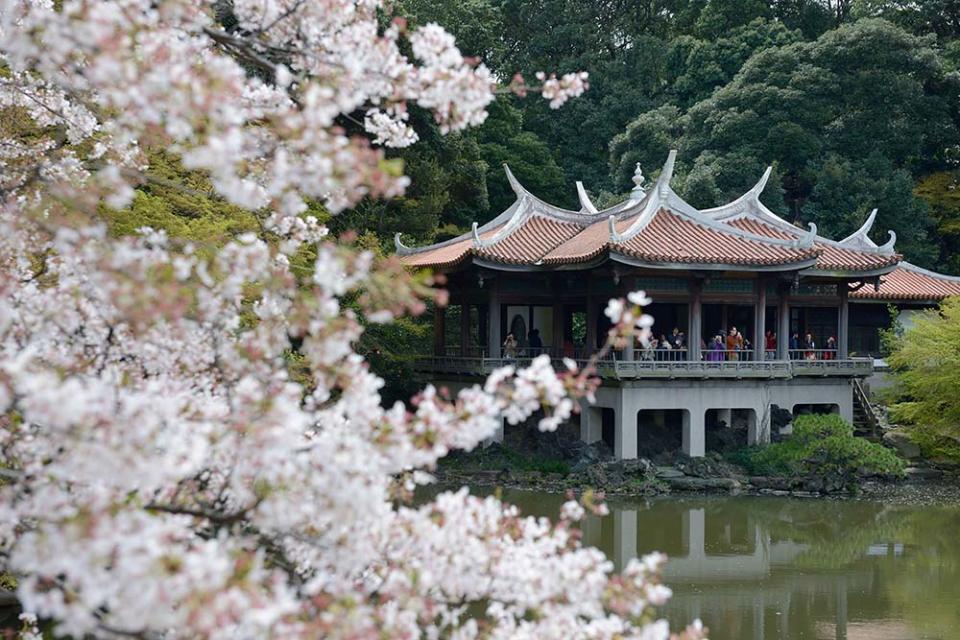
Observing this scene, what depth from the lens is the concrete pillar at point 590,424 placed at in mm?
19047

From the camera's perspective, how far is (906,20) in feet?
112

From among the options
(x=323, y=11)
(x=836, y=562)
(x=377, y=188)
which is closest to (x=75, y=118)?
(x=323, y=11)

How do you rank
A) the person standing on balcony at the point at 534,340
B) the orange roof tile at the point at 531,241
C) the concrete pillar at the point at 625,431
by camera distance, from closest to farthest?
the concrete pillar at the point at 625,431
the orange roof tile at the point at 531,241
the person standing on balcony at the point at 534,340

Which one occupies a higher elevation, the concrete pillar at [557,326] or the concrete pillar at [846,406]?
the concrete pillar at [557,326]

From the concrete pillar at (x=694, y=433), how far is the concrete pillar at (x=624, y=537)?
3.13 metres

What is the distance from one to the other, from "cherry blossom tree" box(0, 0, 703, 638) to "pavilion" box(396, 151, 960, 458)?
14218 mm

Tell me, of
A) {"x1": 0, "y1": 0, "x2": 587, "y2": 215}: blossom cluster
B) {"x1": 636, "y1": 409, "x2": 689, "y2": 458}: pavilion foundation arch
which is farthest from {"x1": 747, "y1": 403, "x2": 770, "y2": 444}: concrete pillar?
{"x1": 0, "y1": 0, "x2": 587, "y2": 215}: blossom cluster

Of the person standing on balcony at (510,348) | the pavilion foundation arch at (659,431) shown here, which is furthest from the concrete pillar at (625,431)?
the person standing on balcony at (510,348)

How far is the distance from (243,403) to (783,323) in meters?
18.2

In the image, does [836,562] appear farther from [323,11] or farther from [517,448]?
[323,11]

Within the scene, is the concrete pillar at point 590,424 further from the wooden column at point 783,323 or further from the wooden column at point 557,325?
the wooden column at point 783,323

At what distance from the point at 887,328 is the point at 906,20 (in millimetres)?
A: 13979

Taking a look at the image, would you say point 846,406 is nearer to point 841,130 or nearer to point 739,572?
point 739,572

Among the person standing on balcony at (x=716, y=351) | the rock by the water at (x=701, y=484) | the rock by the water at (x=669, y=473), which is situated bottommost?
the rock by the water at (x=701, y=484)
